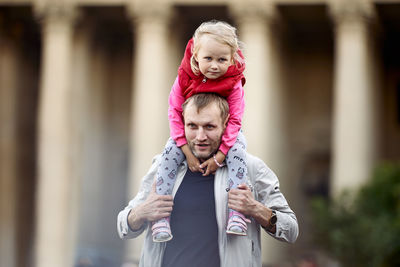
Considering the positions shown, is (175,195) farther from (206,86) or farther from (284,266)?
(284,266)

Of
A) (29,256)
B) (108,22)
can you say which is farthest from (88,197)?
(108,22)

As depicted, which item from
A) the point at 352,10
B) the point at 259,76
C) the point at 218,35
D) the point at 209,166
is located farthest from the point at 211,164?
the point at 352,10

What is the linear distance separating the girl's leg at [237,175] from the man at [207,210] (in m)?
0.04

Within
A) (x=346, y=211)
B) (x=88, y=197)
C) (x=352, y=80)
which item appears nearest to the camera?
(x=346, y=211)

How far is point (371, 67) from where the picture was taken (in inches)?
1211

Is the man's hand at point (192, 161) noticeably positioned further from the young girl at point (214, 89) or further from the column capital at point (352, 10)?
the column capital at point (352, 10)

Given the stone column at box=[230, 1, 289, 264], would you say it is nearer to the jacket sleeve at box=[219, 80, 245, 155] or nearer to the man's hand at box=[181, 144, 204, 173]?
the jacket sleeve at box=[219, 80, 245, 155]

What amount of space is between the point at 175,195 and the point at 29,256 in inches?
1241

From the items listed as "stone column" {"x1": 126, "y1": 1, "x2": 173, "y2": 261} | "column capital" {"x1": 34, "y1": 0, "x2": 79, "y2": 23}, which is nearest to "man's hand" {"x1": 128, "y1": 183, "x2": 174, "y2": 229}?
"stone column" {"x1": 126, "y1": 1, "x2": 173, "y2": 261}

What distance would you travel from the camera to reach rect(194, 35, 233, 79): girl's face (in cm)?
530

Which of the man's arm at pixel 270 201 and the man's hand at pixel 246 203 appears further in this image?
the man's arm at pixel 270 201

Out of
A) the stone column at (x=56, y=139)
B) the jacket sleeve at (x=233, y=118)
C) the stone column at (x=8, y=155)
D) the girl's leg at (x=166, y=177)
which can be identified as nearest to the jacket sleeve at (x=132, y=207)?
the girl's leg at (x=166, y=177)

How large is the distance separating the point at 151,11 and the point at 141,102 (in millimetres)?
3220

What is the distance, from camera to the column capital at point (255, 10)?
29.4 meters
